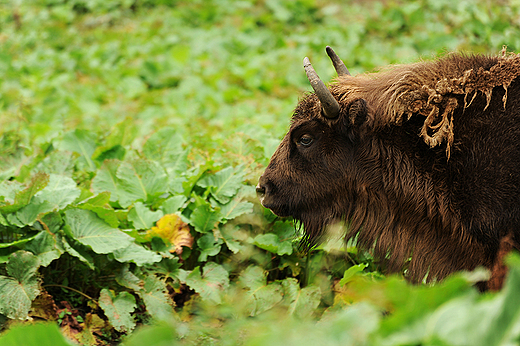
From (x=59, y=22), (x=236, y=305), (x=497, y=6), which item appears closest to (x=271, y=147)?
(x=236, y=305)

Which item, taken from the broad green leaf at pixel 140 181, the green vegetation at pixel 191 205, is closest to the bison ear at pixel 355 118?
the green vegetation at pixel 191 205

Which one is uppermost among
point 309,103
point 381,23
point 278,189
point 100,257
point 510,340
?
point 381,23

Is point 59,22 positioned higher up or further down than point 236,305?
higher up

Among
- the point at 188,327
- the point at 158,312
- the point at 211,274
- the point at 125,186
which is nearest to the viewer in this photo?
the point at 188,327

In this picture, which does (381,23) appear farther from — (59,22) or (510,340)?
(510,340)

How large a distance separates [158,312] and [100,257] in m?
0.66

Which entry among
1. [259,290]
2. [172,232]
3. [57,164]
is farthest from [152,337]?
[57,164]

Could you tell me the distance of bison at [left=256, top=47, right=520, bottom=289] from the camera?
9.61 ft

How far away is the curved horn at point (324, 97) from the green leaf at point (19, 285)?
228cm

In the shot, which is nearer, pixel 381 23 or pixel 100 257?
pixel 100 257

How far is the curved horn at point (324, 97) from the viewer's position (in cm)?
324

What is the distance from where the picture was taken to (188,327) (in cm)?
347

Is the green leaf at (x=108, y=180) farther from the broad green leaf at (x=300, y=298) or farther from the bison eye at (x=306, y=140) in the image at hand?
the bison eye at (x=306, y=140)

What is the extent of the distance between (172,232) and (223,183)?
0.64m
